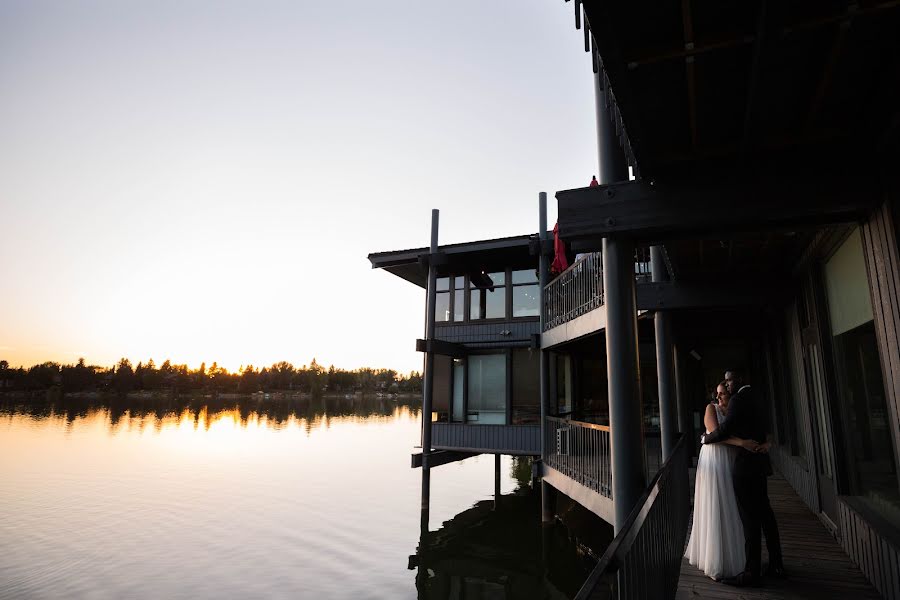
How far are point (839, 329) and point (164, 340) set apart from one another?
15099 cm

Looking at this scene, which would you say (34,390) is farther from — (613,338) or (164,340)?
(613,338)

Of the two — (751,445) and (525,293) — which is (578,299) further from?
(751,445)

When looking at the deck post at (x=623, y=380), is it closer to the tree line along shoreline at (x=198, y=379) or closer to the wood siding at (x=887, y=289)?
Answer: the wood siding at (x=887, y=289)

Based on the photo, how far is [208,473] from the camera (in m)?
26.6

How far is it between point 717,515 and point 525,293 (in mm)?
12491

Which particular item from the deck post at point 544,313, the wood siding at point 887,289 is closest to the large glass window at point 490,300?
the deck post at point 544,313

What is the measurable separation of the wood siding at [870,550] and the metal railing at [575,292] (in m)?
5.50

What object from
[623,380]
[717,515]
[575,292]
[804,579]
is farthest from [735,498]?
[575,292]

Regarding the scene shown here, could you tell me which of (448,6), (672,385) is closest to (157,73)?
(448,6)

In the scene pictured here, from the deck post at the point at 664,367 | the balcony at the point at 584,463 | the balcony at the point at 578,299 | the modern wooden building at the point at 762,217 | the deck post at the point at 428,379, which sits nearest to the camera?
the modern wooden building at the point at 762,217

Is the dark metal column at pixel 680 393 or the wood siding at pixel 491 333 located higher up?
the wood siding at pixel 491 333

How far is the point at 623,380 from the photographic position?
4.45 meters

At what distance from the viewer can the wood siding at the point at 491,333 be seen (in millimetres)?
15957

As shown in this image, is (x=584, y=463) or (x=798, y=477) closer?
(x=798, y=477)
